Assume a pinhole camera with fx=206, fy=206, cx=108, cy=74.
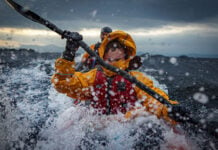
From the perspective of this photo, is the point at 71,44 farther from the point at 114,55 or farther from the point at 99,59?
the point at 114,55

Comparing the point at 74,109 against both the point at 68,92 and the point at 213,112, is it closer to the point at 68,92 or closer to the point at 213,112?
the point at 68,92

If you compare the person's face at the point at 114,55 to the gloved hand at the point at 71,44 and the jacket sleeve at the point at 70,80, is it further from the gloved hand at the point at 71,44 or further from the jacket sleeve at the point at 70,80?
the gloved hand at the point at 71,44

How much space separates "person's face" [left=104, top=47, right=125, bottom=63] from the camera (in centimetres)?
387

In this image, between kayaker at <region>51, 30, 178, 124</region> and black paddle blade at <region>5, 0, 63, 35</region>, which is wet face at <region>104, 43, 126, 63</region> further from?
black paddle blade at <region>5, 0, 63, 35</region>

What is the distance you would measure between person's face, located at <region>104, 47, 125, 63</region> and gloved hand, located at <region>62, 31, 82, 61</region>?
3.39 feet

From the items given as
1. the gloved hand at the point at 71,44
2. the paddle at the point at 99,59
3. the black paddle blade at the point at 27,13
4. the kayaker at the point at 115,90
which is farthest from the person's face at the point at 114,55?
the black paddle blade at the point at 27,13

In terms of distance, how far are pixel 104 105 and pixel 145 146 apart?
40.4 inches

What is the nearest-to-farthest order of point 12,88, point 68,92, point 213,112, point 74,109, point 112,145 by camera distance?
point 68,92 → point 112,145 → point 74,109 → point 213,112 → point 12,88

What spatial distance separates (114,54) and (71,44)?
1.19 metres

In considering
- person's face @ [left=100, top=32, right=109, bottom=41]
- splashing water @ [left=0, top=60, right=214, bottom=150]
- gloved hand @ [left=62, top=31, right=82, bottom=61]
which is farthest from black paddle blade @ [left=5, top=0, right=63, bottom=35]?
person's face @ [left=100, top=32, right=109, bottom=41]

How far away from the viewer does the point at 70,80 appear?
10.5 ft

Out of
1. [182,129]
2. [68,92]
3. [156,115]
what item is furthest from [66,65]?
[182,129]

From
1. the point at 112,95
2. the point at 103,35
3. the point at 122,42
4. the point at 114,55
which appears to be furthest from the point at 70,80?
the point at 103,35

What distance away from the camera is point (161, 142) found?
369 cm
